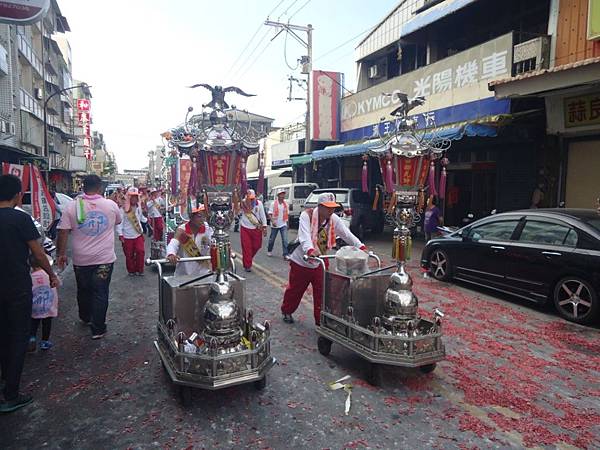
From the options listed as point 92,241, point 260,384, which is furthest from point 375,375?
point 92,241

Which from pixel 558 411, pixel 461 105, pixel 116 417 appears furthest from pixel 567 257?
pixel 461 105

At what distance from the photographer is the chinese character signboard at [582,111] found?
8391 mm

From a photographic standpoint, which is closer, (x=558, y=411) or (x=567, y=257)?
(x=558, y=411)

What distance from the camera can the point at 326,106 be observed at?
18516mm

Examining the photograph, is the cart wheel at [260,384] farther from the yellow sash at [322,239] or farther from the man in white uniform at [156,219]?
the man in white uniform at [156,219]

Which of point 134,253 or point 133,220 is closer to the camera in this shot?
point 133,220

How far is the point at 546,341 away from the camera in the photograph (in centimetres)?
518

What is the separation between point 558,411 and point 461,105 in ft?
32.4

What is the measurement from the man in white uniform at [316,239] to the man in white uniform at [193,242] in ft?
3.49

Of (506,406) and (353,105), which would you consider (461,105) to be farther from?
(506,406)

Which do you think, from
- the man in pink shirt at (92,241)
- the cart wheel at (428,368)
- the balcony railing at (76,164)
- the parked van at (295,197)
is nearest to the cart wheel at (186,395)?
the man in pink shirt at (92,241)

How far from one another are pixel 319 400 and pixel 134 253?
6.04 metres

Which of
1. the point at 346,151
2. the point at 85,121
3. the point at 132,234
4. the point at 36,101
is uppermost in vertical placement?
the point at 85,121

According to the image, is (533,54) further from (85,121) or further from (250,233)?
(85,121)
